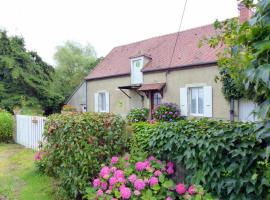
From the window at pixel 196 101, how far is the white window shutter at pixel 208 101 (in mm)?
438

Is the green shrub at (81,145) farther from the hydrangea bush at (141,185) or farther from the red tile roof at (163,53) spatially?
the red tile roof at (163,53)

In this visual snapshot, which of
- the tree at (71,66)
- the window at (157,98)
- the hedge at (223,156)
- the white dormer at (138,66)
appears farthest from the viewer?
the tree at (71,66)

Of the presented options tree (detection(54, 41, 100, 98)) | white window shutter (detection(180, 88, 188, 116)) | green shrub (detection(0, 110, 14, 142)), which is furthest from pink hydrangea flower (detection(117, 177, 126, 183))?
tree (detection(54, 41, 100, 98))

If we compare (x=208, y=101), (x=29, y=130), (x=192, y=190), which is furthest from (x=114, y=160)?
(x=208, y=101)

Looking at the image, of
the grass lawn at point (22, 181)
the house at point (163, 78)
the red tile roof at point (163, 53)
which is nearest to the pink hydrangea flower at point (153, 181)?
the grass lawn at point (22, 181)

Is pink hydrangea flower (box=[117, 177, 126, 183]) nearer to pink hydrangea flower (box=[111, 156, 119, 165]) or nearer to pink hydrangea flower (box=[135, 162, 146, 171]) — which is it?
pink hydrangea flower (box=[135, 162, 146, 171])

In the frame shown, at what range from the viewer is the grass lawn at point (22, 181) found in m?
4.45

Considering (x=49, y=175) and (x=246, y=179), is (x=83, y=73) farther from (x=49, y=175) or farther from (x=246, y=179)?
(x=246, y=179)

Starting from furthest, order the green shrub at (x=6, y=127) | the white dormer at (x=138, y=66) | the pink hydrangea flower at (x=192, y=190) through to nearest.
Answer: the white dormer at (x=138, y=66) → the green shrub at (x=6, y=127) → the pink hydrangea flower at (x=192, y=190)

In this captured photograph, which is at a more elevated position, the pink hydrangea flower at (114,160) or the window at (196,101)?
the window at (196,101)

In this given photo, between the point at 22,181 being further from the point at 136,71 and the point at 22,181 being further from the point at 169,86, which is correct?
the point at 136,71

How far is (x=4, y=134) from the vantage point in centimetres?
1035

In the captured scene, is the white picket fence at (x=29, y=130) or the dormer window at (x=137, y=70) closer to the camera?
the white picket fence at (x=29, y=130)

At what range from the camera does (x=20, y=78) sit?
18.5 m
